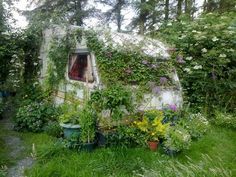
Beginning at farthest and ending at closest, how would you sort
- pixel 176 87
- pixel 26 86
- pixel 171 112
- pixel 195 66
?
pixel 26 86 → pixel 195 66 → pixel 176 87 → pixel 171 112

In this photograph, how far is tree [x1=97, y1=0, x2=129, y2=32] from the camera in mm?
16234

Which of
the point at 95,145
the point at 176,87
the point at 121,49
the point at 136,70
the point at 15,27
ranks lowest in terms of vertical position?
the point at 95,145

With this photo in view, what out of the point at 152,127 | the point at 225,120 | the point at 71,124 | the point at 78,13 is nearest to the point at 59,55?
the point at 71,124

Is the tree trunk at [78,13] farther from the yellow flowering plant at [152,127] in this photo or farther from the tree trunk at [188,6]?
the yellow flowering plant at [152,127]

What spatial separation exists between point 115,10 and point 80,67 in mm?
9808

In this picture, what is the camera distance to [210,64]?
8.58m

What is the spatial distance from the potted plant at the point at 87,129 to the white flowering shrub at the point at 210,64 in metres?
3.91

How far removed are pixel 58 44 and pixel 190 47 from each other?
4250 mm

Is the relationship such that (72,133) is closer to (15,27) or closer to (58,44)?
(58,44)

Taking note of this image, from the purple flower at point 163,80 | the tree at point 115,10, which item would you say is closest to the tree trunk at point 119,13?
the tree at point 115,10

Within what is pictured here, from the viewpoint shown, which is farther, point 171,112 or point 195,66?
point 195,66

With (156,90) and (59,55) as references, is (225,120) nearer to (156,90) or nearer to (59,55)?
(156,90)

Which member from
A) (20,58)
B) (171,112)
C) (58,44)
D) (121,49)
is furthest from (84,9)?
(171,112)

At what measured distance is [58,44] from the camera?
7934mm
